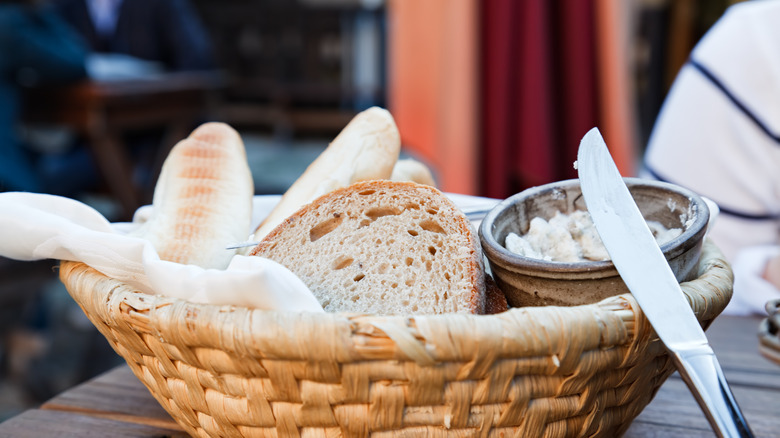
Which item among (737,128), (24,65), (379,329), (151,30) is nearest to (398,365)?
(379,329)

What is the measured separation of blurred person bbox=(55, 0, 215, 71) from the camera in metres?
3.68

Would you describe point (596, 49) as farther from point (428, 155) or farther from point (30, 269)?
point (30, 269)

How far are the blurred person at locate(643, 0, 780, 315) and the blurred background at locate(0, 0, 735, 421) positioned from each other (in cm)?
20

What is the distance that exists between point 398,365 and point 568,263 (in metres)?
0.17

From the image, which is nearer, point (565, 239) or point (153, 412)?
point (565, 239)

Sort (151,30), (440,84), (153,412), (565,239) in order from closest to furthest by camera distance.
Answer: (565,239) < (153,412) < (440,84) < (151,30)

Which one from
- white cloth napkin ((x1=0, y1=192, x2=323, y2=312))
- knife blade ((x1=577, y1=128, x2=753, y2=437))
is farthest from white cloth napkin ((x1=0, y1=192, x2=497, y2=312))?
knife blade ((x1=577, y1=128, x2=753, y2=437))

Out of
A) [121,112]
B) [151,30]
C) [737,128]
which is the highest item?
[151,30]

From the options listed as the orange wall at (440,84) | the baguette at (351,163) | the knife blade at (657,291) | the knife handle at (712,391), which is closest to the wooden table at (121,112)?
the orange wall at (440,84)

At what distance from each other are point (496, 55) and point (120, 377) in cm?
117

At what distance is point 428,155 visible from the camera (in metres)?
1.86

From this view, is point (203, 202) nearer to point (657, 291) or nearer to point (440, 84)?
point (657, 291)

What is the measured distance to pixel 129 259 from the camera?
60 cm

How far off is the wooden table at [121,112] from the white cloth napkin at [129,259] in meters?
1.97
